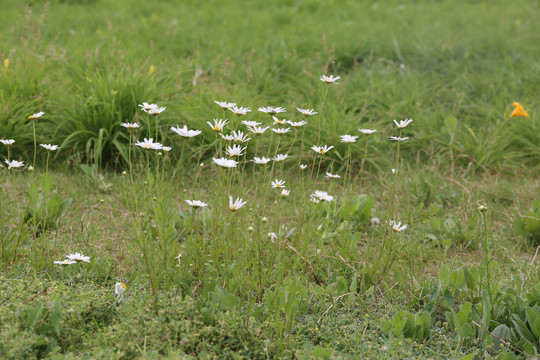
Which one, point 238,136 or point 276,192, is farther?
point 276,192

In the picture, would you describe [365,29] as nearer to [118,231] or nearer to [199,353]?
[118,231]

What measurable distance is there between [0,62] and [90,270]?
246 cm

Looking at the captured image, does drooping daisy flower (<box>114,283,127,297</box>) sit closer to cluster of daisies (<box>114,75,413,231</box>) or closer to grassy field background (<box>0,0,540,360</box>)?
grassy field background (<box>0,0,540,360</box>)

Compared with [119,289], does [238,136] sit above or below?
above

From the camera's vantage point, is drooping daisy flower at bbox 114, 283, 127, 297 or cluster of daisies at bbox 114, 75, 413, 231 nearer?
cluster of daisies at bbox 114, 75, 413, 231

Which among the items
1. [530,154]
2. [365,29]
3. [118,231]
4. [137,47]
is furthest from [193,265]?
[365,29]

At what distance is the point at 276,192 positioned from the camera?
2.67m

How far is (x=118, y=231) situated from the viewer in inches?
107

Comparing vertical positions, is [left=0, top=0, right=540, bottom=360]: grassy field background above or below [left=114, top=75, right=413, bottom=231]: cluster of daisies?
below

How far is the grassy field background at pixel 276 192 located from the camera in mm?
1912

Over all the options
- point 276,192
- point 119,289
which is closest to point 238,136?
point 276,192

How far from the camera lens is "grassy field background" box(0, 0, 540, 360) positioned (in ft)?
6.27

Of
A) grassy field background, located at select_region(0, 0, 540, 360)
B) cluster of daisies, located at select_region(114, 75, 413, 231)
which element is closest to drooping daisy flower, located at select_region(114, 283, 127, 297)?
grassy field background, located at select_region(0, 0, 540, 360)

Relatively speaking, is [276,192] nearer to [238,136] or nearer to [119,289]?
[238,136]
